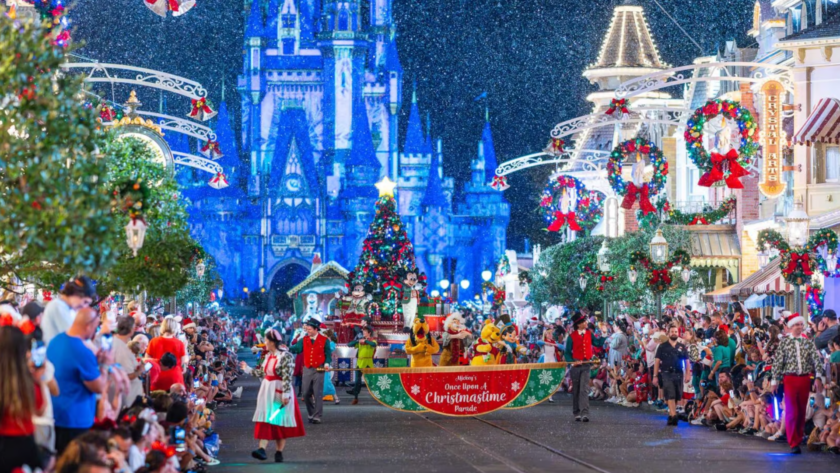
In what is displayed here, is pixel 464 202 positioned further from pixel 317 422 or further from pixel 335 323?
pixel 317 422

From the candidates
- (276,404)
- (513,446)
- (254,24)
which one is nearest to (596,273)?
(513,446)

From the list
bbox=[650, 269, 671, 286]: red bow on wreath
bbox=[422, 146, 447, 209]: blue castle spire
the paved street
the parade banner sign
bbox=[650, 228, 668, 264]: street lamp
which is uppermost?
bbox=[422, 146, 447, 209]: blue castle spire

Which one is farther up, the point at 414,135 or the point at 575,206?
the point at 414,135

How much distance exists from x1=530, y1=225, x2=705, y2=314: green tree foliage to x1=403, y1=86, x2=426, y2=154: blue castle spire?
66.8m

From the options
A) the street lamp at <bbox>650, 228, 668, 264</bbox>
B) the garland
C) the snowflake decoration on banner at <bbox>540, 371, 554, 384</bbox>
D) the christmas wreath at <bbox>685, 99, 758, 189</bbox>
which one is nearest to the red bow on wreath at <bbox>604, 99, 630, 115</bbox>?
the street lamp at <bbox>650, 228, 668, 264</bbox>

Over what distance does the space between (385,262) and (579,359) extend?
25.2 m

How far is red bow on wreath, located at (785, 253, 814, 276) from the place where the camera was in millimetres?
25781

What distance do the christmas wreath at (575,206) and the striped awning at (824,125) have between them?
19838 millimetres

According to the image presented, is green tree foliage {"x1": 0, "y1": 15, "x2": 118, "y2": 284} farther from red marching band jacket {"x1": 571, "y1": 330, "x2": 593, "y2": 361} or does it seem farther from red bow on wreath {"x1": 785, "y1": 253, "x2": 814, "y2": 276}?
red bow on wreath {"x1": 785, "y1": 253, "x2": 814, "y2": 276}

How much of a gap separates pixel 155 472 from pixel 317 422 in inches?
457

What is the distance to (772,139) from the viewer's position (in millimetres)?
30750

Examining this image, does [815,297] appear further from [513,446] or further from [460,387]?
[513,446]

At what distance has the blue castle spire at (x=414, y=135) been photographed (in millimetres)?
123088

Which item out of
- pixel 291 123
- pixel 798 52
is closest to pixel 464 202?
pixel 291 123
